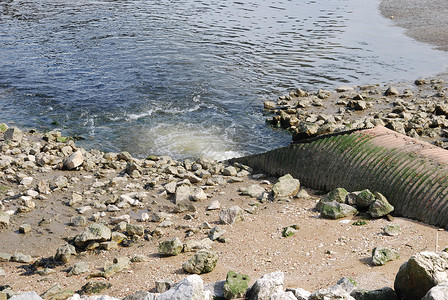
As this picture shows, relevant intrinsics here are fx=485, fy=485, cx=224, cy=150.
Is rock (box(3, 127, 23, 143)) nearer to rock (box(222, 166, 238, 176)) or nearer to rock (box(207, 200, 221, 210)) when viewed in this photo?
rock (box(222, 166, 238, 176))

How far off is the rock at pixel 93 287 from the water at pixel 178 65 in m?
6.62

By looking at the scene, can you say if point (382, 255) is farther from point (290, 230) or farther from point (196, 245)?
point (196, 245)

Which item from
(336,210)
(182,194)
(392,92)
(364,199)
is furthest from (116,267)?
(392,92)

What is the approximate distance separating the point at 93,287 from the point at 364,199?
4544 mm

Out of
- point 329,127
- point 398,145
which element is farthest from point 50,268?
point 329,127

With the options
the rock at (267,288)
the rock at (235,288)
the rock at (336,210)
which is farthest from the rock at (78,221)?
the rock at (267,288)

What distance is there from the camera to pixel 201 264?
20.1 feet

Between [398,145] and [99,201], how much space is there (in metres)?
5.63

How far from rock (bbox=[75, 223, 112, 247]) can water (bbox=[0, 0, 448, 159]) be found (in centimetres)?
510

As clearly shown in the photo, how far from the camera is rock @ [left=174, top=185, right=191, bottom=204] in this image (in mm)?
9174

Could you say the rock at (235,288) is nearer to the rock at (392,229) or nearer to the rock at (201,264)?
the rock at (201,264)

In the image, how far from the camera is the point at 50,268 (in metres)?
6.76

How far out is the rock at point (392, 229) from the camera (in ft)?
23.0

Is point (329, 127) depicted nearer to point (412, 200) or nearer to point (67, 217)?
point (412, 200)
